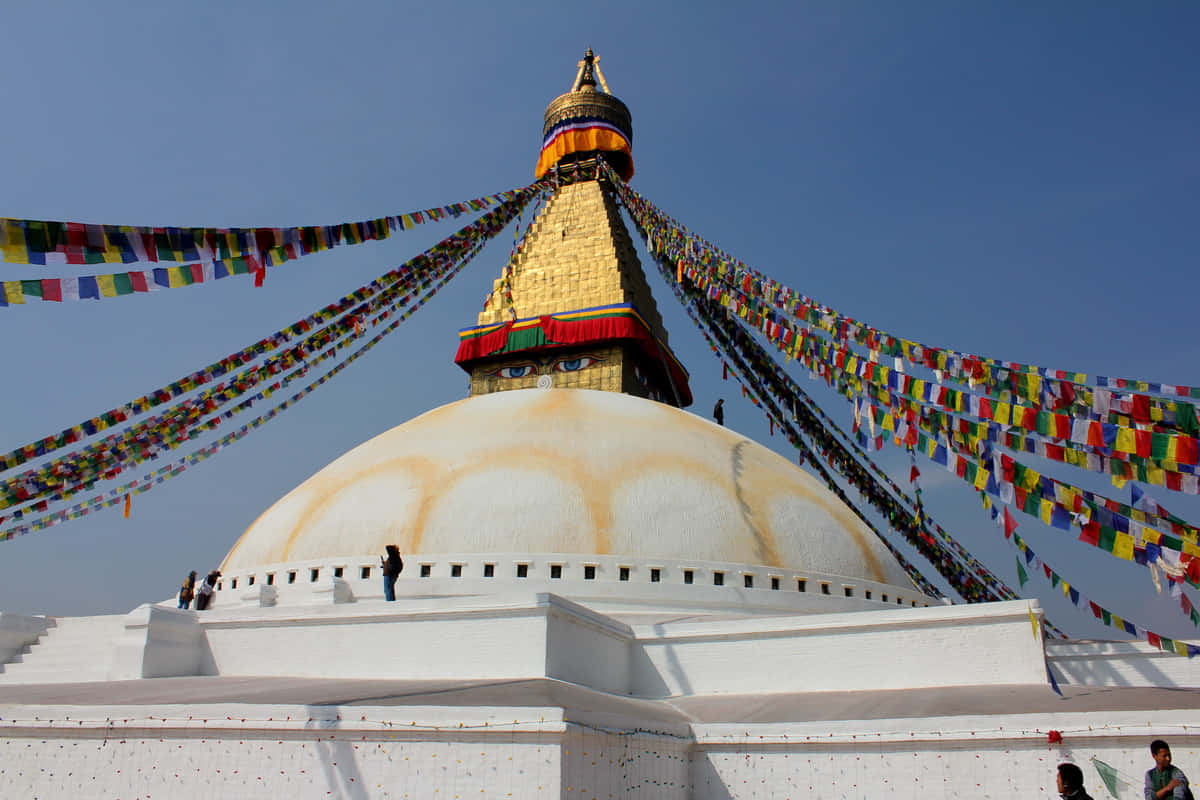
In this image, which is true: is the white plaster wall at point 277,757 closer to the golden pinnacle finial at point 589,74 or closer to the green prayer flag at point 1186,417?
the green prayer flag at point 1186,417

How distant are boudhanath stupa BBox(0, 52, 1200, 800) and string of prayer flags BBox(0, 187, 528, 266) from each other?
2.84 m

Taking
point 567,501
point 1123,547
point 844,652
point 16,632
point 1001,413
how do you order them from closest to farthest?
point 1123,547 < point 1001,413 < point 844,652 < point 16,632 < point 567,501

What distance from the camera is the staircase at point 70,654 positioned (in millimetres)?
8180

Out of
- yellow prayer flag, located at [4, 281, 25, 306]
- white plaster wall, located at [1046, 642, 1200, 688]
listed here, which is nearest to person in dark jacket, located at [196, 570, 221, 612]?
yellow prayer flag, located at [4, 281, 25, 306]

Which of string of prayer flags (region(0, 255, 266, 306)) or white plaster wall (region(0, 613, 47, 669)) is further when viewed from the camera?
white plaster wall (region(0, 613, 47, 669))

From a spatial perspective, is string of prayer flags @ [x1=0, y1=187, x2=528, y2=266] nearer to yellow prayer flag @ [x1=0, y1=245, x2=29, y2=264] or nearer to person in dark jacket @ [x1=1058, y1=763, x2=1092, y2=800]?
yellow prayer flag @ [x1=0, y1=245, x2=29, y2=264]

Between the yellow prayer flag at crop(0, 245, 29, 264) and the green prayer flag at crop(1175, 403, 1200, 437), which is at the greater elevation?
the yellow prayer flag at crop(0, 245, 29, 264)

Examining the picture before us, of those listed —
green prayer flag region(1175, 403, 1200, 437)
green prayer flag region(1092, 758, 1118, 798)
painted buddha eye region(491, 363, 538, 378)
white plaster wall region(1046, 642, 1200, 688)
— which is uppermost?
painted buddha eye region(491, 363, 538, 378)

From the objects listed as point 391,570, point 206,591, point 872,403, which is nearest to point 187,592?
point 206,591

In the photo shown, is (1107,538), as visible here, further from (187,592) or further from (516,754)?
(187,592)

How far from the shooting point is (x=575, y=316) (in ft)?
48.1

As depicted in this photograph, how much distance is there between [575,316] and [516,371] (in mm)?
1382

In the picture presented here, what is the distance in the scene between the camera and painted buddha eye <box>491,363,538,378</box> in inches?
587

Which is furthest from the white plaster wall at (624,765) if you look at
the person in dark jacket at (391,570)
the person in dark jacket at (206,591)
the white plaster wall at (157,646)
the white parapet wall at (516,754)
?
the person in dark jacket at (206,591)
